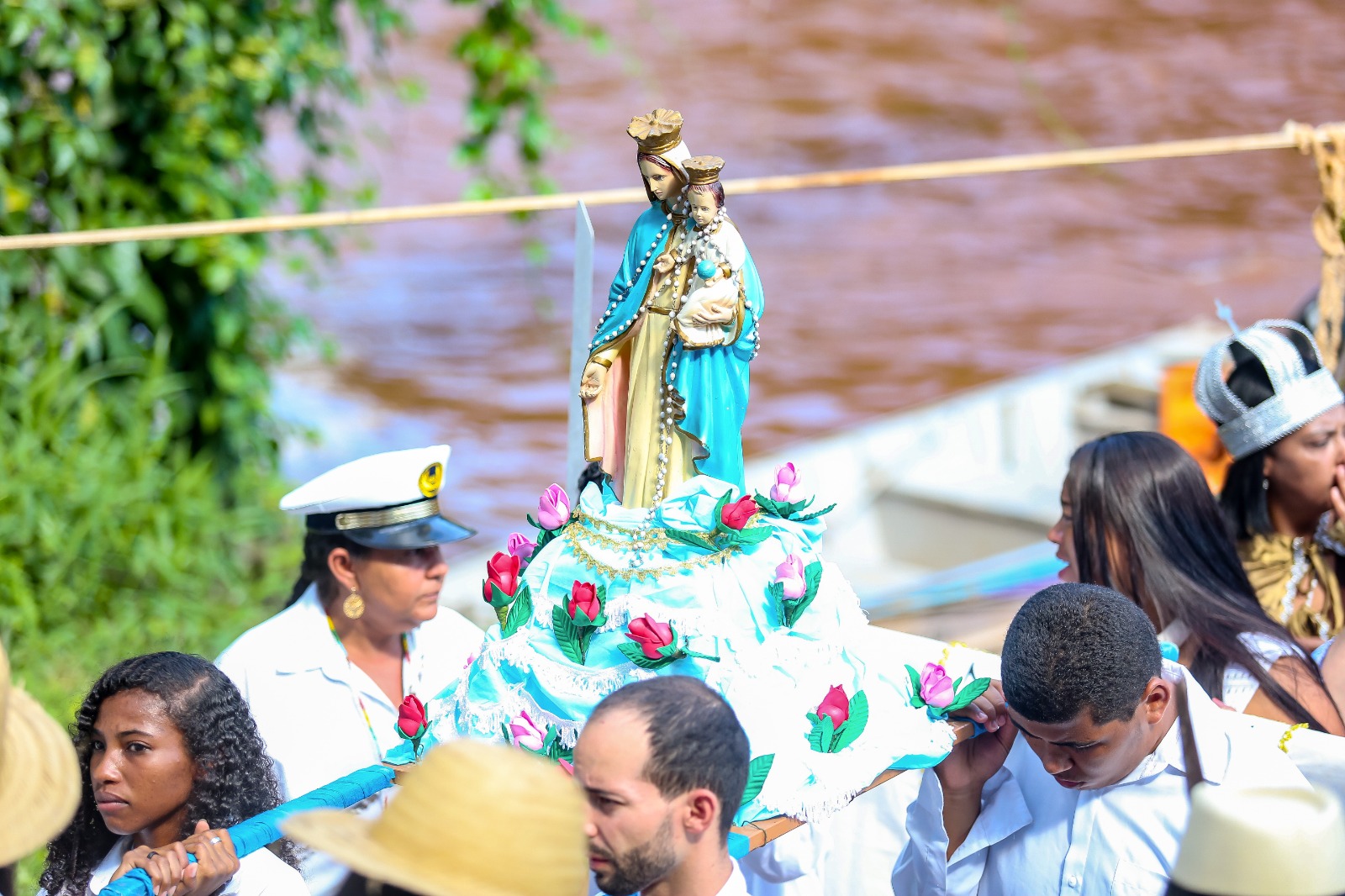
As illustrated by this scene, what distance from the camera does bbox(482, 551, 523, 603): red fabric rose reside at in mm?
2557

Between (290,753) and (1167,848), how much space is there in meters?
1.89

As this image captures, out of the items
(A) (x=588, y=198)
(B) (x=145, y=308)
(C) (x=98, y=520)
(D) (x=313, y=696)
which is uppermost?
(A) (x=588, y=198)

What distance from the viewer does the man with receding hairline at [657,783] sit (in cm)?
201

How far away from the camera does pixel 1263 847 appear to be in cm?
169

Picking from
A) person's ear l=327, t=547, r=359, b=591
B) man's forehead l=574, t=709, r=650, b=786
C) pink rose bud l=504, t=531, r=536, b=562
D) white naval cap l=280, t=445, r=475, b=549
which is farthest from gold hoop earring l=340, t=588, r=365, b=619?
man's forehead l=574, t=709, r=650, b=786

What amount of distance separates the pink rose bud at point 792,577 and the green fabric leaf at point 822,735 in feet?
0.70

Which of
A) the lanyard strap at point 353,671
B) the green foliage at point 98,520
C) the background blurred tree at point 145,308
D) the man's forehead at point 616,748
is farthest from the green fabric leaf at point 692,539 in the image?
the green foliage at point 98,520

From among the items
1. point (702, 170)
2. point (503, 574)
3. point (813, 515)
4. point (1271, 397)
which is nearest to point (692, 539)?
point (813, 515)

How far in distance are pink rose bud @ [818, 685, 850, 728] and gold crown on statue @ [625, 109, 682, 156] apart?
97 cm

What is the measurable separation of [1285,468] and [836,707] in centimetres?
179

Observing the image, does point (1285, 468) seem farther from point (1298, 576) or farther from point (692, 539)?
point (692, 539)

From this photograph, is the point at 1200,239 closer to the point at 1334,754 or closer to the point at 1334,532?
the point at 1334,532

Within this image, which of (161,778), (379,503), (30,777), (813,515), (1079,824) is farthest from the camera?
(379,503)

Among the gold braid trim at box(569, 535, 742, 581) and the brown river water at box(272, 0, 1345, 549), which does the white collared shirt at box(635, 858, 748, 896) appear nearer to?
the gold braid trim at box(569, 535, 742, 581)
